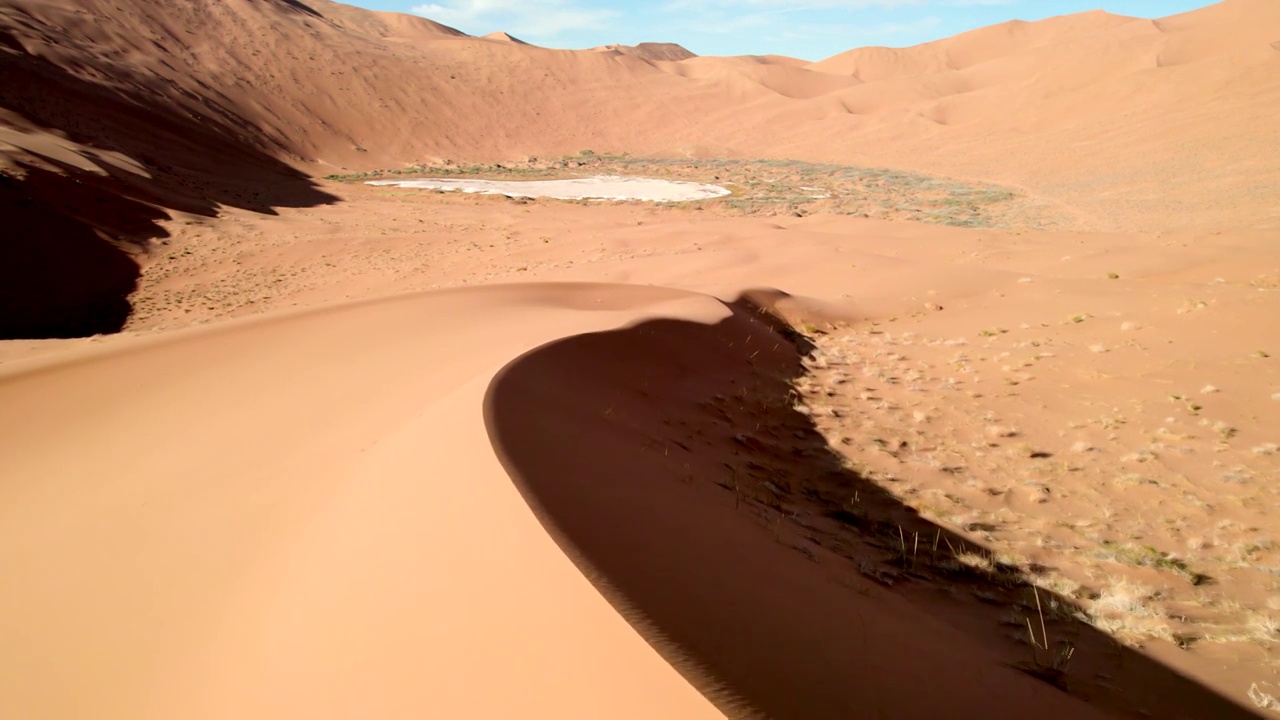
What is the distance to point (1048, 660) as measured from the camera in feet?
10.8

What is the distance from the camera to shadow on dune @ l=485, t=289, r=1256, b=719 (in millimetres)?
2303

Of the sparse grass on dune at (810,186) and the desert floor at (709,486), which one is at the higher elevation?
the sparse grass on dune at (810,186)

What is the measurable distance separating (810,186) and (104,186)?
23077 millimetres

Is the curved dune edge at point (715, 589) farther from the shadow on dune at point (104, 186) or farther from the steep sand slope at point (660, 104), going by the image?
the steep sand slope at point (660, 104)

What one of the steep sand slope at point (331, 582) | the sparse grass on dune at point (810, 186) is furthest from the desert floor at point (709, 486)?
the sparse grass on dune at point (810, 186)

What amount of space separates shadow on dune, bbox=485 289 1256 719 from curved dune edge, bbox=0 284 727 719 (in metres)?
0.19

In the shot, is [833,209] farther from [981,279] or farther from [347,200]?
[347,200]

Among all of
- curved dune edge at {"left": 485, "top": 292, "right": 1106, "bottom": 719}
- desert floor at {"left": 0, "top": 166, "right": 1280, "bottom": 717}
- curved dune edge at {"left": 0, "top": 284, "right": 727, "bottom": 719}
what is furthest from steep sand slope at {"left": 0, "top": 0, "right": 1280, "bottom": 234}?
curved dune edge at {"left": 0, "top": 284, "right": 727, "bottom": 719}

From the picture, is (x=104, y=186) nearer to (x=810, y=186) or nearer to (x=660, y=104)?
(x=810, y=186)

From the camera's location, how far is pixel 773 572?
3107 mm

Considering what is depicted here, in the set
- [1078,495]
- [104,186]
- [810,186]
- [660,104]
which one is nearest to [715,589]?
[1078,495]

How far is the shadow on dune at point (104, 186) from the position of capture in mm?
13367

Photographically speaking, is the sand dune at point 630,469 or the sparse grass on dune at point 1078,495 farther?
the sparse grass on dune at point 1078,495

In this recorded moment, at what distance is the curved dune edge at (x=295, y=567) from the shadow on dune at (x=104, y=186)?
9498 millimetres
